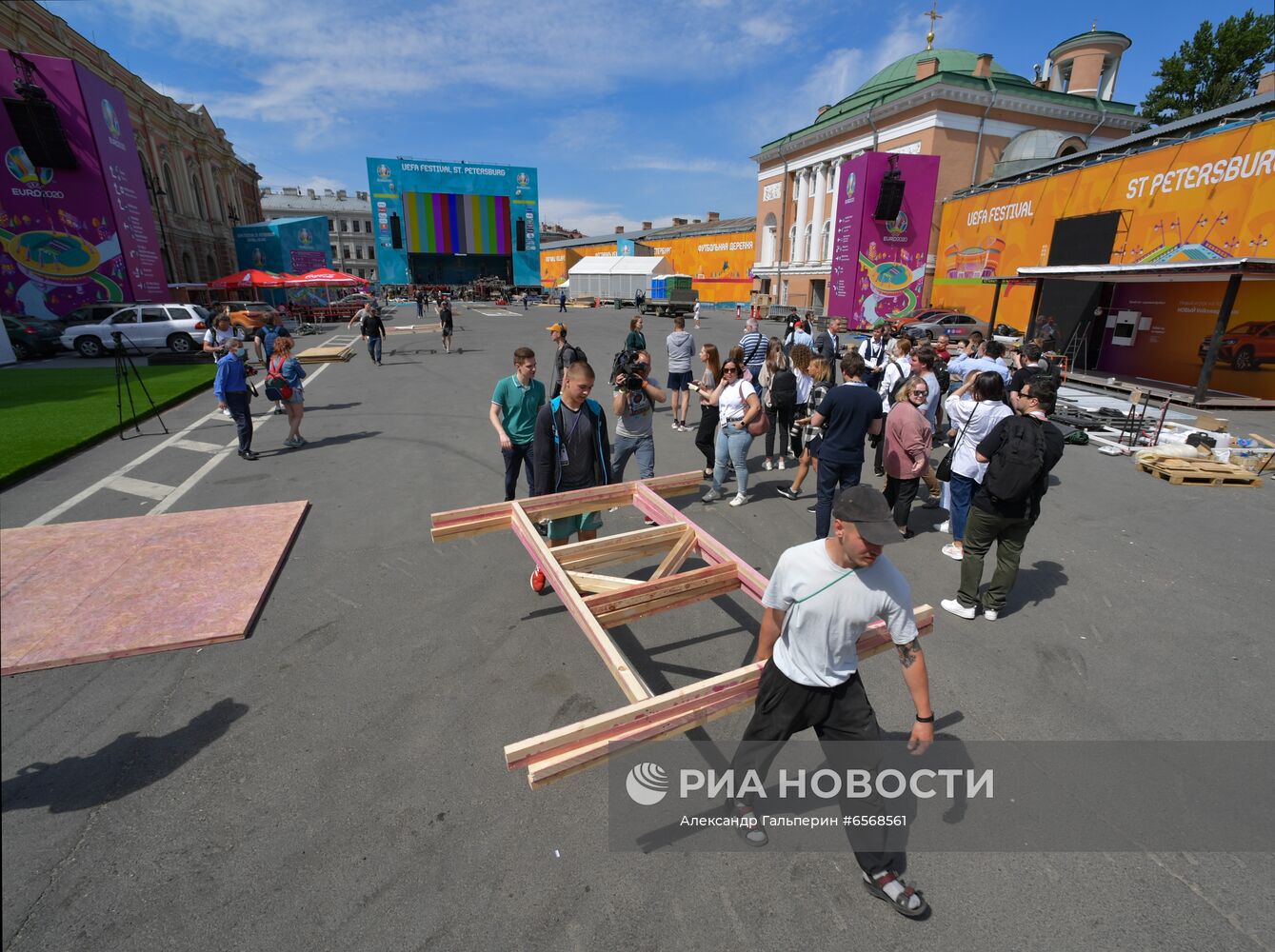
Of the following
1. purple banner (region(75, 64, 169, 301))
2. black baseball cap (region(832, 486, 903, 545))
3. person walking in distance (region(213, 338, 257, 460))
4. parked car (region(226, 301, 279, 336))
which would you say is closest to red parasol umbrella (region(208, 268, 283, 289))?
parked car (region(226, 301, 279, 336))

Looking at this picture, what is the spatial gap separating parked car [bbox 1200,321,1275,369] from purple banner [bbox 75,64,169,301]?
125ft

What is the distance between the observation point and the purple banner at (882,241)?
30984 mm

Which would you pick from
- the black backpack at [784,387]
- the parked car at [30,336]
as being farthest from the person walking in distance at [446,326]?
the black backpack at [784,387]

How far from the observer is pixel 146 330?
21531mm

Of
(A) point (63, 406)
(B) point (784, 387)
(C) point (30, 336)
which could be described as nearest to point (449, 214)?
(C) point (30, 336)

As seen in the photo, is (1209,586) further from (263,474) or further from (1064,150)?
(1064,150)

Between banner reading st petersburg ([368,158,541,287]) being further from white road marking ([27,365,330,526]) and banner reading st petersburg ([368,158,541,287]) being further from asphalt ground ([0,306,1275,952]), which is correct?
asphalt ground ([0,306,1275,952])

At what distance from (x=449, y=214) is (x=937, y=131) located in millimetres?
49809

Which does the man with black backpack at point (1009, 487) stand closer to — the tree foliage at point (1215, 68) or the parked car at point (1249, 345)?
the parked car at point (1249, 345)

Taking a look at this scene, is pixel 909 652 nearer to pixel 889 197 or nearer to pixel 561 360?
pixel 561 360

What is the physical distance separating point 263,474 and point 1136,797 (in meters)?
10.4

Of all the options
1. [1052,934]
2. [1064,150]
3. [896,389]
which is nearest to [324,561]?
[1052,934]

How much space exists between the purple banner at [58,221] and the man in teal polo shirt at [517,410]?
2710cm

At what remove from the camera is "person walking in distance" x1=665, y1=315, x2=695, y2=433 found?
1101 centimetres
